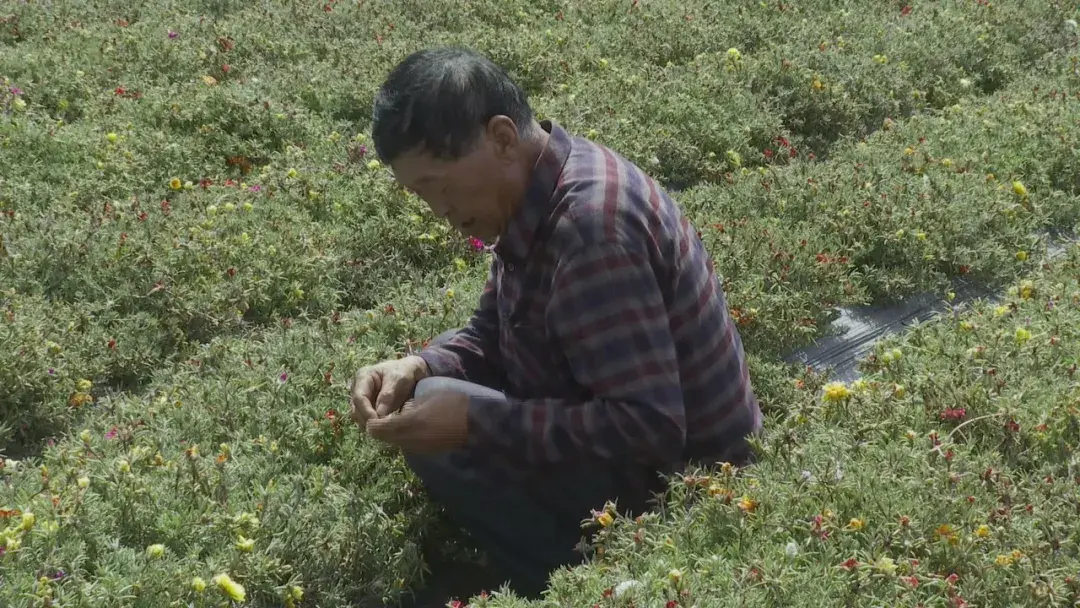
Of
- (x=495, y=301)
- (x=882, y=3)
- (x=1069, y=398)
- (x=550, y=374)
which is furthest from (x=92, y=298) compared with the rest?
(x=882, y=3)

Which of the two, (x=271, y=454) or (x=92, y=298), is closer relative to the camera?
(x=271, y=454)

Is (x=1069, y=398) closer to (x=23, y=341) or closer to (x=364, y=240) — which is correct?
(x=364, y=240)

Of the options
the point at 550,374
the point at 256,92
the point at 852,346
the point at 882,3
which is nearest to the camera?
the point at 550,374

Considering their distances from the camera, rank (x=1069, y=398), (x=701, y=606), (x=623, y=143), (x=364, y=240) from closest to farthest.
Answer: (x=701, y=606), (x=1069, y=398), (x=364, y=240), (x=623, y=143)

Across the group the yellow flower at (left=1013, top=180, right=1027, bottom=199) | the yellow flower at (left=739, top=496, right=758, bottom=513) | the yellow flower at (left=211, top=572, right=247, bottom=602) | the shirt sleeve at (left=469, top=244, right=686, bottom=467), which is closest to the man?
the shirt sleeve at (left=469, top=244, right=686, bottom=467)

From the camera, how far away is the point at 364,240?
17.5ft

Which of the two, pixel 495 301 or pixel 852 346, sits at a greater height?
pixel 495 301

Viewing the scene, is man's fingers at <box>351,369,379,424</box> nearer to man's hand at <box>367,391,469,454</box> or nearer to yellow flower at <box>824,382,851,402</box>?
man's hand at <box>367,391,469,454</box>

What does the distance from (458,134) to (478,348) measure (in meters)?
1.02

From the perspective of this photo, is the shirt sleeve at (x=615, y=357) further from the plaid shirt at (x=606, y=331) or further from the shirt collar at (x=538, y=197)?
the shirt collar at (x=538, y=197)

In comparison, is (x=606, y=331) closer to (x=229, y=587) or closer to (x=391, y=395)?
(x=391, y=395)

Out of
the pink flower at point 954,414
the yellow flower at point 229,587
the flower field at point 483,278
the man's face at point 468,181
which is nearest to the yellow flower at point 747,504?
the flower field at point 483,278

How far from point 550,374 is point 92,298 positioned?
2598 mm

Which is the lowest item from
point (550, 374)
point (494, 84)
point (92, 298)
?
point (92, 298)
